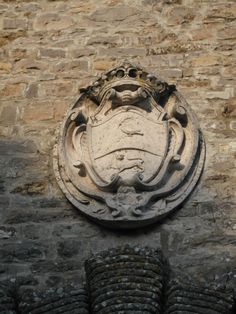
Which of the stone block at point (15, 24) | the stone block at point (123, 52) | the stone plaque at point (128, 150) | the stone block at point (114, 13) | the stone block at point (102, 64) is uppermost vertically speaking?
the stone block at point (114, 13)

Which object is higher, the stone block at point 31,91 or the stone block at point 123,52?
the stone block at point 123,52

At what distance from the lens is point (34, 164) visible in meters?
7.40

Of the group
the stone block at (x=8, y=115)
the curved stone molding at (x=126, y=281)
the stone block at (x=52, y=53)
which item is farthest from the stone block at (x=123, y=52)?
the curved stone molding at (x=126, y=281)

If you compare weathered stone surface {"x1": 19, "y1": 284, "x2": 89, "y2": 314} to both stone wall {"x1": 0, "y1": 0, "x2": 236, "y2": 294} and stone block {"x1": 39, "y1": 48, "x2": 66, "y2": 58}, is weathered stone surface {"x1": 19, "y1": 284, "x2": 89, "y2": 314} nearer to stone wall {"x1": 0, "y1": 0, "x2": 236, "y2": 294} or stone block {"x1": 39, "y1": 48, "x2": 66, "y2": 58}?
stone wall {"x1": 0, "y1": 0, "x2": 236, "y2": 294}

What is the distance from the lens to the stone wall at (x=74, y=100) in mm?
6871

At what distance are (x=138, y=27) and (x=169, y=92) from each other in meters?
0.75

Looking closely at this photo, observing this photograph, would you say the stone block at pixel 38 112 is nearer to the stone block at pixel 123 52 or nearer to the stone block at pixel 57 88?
the stone block at pixel 57 88

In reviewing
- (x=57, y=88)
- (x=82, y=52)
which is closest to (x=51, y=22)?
(x=82, y=52)

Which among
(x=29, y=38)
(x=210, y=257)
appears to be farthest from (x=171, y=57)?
(x=210, y=257)

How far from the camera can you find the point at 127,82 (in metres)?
7.58

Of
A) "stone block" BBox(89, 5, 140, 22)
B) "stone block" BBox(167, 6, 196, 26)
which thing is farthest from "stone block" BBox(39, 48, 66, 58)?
"stone block" BBox(167, 6, 196, 26)

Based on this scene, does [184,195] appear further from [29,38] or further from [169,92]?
[29,38]

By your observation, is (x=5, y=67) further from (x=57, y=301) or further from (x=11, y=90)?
(x=57, y=301)

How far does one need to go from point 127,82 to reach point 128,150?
58 cm
